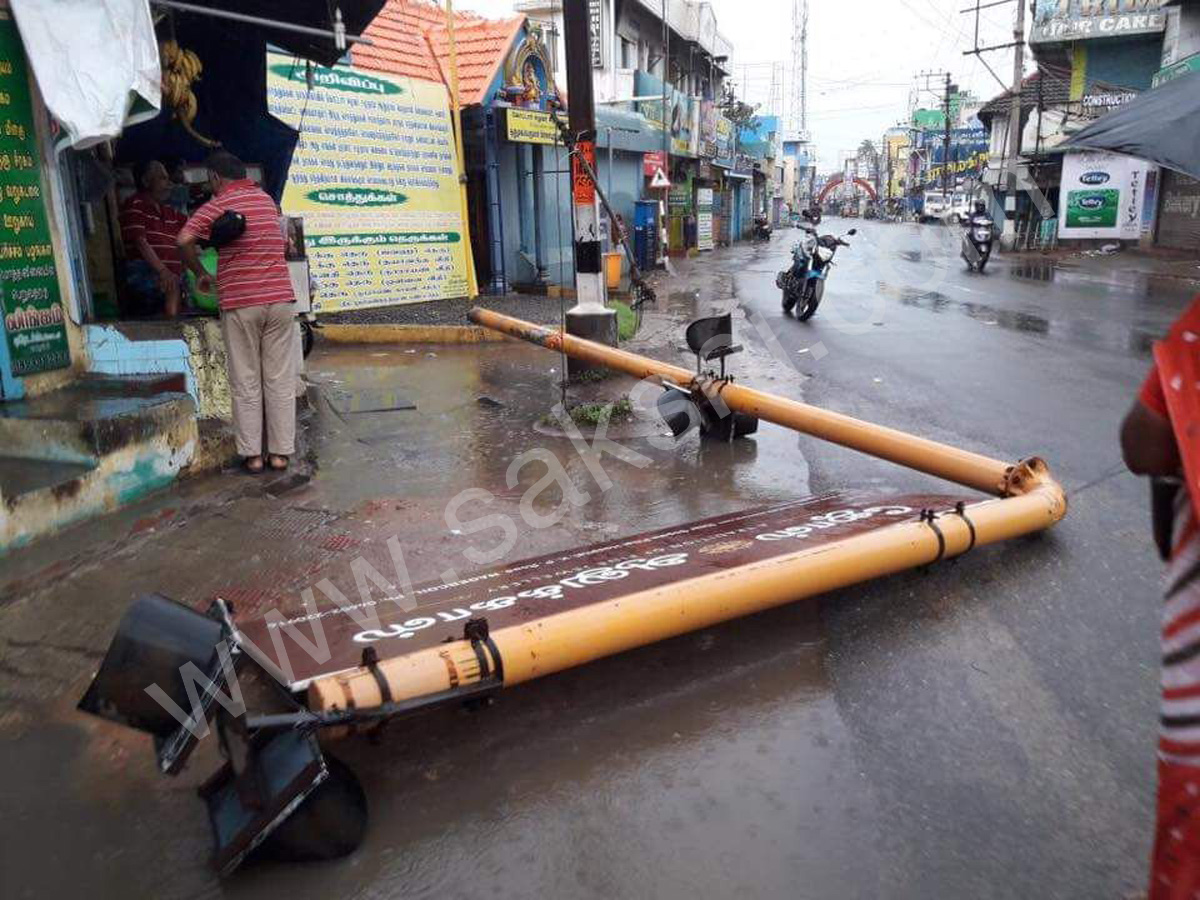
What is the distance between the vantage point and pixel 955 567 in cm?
397

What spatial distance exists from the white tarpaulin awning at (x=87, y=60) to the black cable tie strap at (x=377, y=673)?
3.46 meters

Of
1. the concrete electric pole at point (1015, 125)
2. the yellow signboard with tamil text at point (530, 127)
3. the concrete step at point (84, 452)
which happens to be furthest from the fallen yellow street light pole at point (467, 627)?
the concrete electric pole at point (1015, 125)

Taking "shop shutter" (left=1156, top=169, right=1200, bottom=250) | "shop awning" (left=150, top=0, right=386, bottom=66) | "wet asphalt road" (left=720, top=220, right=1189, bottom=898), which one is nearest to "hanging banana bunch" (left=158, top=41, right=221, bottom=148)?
"shop awning" (left=150, top=0, right=386, bottom=66)

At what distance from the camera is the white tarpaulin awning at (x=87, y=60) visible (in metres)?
4.46

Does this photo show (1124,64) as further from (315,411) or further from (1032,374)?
(315,411)

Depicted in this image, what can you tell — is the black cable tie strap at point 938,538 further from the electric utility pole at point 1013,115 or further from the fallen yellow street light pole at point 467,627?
the electric utility pole at point 1013,115

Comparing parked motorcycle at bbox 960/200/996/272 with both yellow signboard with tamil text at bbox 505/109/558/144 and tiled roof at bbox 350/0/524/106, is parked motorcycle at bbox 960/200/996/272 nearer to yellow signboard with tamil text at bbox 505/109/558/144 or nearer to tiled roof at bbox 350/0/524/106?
yellow signboard with tamil text at bbox 505/109/558/144

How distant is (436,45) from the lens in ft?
47.1

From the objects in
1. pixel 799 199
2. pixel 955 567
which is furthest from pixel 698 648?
pixel 799 199

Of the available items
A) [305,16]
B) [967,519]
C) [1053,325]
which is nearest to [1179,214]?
[1053,325]

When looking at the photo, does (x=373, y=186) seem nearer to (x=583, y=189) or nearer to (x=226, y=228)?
(x=583, y=189)

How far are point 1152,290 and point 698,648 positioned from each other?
16729 millimetres

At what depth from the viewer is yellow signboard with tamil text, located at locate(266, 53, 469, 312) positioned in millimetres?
11281

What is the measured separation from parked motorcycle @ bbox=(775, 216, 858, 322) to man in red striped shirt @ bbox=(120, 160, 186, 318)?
851 cm
